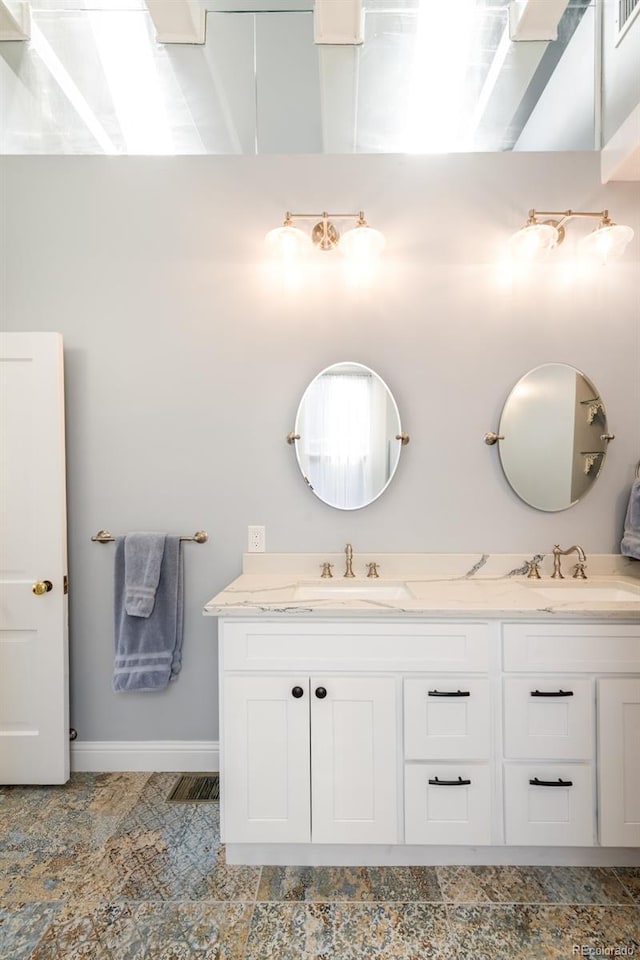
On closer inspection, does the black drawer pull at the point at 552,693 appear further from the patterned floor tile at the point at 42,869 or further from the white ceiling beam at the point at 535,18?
the white ceiling beam at the point at 535,18

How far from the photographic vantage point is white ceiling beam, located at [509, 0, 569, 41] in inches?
76.4

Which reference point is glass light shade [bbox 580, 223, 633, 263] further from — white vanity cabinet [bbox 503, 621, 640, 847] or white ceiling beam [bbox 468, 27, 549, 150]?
white vanity cabinet [bbox 503, 621, 640, 847]

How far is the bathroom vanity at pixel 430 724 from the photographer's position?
1591 mm

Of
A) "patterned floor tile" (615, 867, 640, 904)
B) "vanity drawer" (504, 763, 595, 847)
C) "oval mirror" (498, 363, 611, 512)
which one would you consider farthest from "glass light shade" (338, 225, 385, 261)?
"patterned floor tile" (615, 867, 640, 904)

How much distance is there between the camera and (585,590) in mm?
2010

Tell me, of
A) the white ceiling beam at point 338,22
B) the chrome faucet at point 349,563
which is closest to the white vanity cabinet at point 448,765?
the chrome faucet at point 349,563

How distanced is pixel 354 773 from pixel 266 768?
0.94 ft

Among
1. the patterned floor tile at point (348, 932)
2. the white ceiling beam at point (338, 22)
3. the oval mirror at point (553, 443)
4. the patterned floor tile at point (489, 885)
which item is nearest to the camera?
the patterned floor tile at point (348, 932)

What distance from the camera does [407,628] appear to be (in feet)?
5.30

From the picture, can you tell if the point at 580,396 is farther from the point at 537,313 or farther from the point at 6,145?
the point at 6,145

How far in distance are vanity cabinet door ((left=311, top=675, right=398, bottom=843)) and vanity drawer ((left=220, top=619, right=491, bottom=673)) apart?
116 mm

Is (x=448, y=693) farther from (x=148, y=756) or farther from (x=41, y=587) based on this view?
(x=41, y=587)

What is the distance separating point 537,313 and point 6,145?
2463 mm

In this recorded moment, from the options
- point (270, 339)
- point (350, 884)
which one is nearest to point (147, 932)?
point (350, 884)
